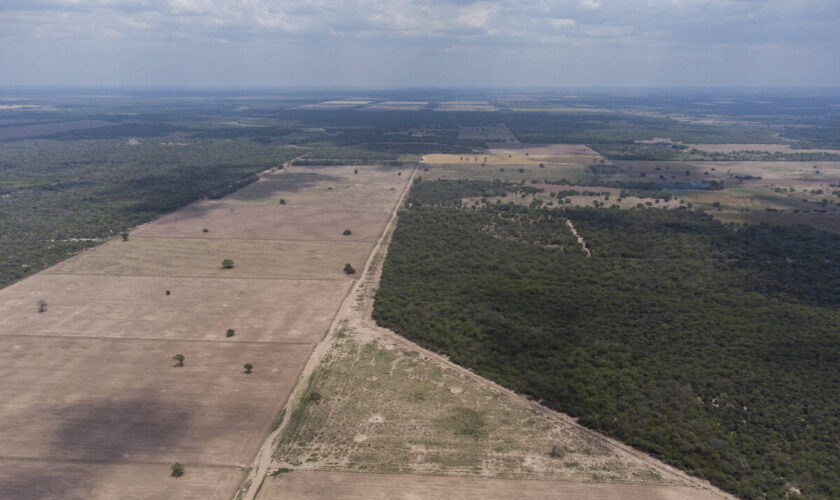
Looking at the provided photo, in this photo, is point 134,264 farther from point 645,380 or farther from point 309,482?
point 645,380

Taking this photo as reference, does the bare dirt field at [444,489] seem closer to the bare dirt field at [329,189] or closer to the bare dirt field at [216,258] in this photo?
the bare dirt field at [216,258]

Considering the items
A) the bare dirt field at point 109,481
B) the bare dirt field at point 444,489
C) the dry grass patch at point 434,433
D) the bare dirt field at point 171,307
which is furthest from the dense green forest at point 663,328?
the bare dirt field at point 109,481

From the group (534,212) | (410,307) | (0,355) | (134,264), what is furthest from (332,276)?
(534,212)

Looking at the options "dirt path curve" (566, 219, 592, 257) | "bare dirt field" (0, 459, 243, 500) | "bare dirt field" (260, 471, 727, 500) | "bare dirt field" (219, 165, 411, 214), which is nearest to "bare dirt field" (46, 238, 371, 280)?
"bare dirt field" (219, 165, 411, 214)

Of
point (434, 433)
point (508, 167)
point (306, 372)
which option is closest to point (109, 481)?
point (306, 372)

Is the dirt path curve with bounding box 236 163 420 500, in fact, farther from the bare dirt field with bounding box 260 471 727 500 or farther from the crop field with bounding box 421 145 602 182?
the crop field with bounding box 421 145 602 182
